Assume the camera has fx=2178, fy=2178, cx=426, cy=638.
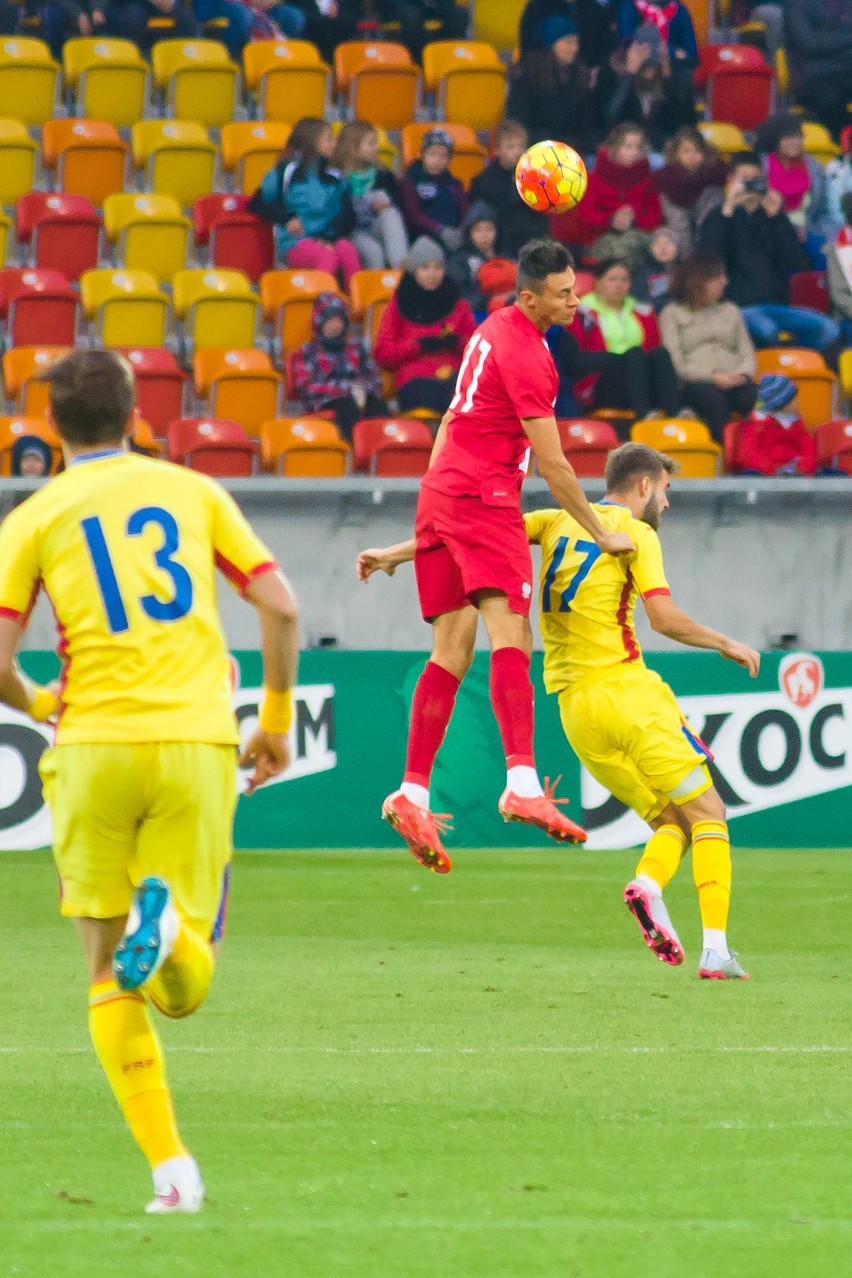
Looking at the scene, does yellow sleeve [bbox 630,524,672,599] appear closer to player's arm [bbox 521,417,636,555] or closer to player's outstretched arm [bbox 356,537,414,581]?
player's arm [bbox 521,417,636,555]

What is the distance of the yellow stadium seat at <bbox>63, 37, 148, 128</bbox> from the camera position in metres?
18.4

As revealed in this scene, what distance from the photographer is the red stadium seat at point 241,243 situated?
1764 centimetres

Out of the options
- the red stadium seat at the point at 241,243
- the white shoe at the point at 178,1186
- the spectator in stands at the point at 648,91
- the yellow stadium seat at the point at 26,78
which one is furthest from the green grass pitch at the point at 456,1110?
the yellow stadium seat at the point at 26,78

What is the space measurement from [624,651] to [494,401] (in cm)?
118

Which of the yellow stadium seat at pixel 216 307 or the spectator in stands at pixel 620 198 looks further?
the spectator in stands at pixel 620 198

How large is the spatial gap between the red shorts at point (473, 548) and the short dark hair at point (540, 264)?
79cm

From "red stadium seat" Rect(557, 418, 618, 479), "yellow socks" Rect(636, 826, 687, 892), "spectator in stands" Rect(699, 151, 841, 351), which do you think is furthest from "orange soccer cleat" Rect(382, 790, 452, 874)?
"spectator in stands" Rect(699, 151, 841, 351)

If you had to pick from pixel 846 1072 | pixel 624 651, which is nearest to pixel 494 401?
pixel 624 651

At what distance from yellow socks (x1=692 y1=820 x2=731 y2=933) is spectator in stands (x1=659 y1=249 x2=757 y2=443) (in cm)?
883

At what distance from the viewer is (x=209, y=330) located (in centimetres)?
1698

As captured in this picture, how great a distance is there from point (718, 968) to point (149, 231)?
36.0ft

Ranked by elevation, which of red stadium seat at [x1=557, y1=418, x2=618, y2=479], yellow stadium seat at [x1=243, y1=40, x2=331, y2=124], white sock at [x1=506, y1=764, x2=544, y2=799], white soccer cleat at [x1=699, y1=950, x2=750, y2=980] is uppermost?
yellow stadium seat at [x1=243, y1=40, x2=331, y2=124]

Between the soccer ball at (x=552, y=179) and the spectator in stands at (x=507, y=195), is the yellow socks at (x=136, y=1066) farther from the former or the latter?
the spectator in stands at (x=507, y=195)

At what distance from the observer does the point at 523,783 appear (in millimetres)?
7664
